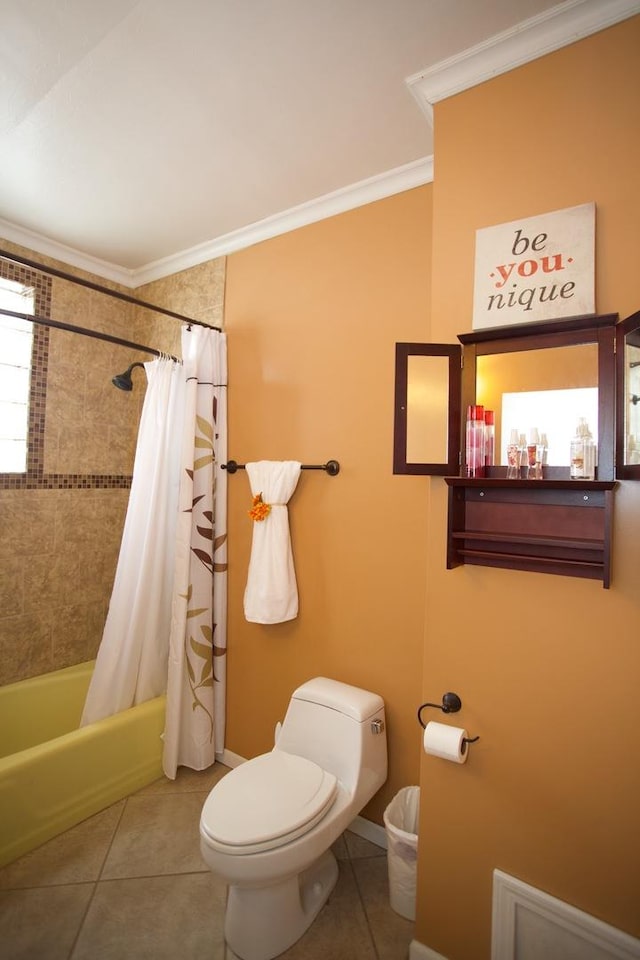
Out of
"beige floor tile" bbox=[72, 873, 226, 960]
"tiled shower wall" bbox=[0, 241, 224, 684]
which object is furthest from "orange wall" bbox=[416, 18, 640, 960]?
"tiled shower wall" bbox=[0, 241, 224, 684]

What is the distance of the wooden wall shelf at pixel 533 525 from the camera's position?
1.14 m

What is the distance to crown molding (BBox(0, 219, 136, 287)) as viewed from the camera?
234 cm

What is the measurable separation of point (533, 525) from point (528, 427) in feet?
0.88

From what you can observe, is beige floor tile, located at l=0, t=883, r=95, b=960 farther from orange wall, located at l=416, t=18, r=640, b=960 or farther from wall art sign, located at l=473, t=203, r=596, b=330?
wall art sign, located at l=473, t=203, r=596, b=330

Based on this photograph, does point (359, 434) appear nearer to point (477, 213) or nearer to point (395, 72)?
point (477, 213)

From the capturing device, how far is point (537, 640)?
1.24 meters

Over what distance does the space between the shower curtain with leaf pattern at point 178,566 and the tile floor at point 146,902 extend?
40 centimetres

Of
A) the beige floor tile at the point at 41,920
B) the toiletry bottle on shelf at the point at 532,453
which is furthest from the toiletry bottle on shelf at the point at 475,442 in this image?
the beige floor tile at the point at 41,920

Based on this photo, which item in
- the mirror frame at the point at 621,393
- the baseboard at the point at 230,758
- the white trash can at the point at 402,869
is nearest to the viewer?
the mirror frame at the point at 621,393

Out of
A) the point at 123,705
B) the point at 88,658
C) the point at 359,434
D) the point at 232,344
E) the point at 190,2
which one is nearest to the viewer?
the point at 190,2

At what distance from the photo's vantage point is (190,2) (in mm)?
1203

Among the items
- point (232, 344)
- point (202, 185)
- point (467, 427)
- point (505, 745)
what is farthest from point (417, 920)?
point (202, 185)

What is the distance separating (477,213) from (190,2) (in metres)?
0.94

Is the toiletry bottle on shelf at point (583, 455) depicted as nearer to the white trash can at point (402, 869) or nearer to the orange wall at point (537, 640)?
the orange wall at point (537, 640)
